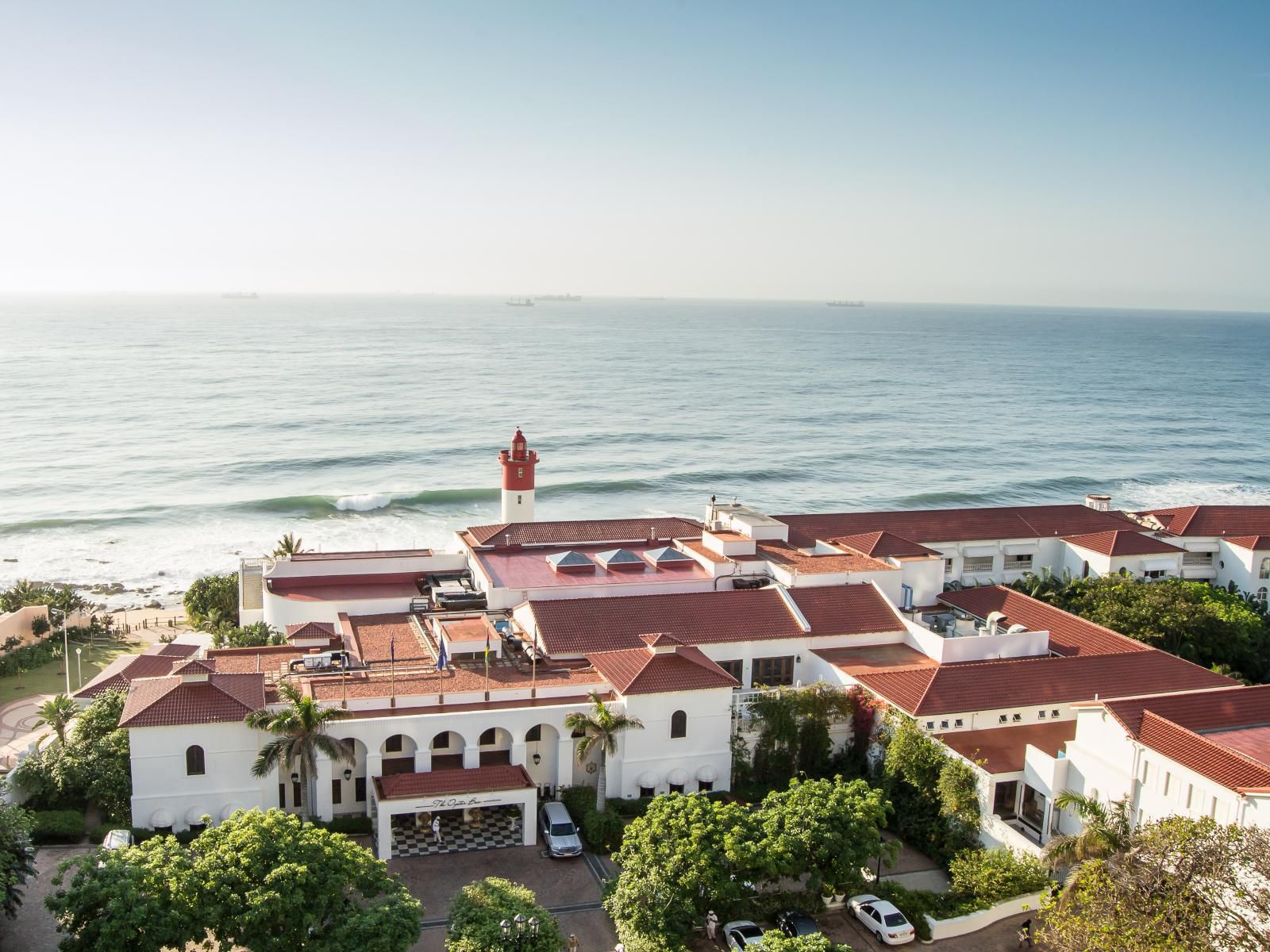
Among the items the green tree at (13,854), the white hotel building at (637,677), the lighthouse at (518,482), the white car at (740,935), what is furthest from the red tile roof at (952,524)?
the green tree at (13,854)

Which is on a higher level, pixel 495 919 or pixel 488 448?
pixel 495 919

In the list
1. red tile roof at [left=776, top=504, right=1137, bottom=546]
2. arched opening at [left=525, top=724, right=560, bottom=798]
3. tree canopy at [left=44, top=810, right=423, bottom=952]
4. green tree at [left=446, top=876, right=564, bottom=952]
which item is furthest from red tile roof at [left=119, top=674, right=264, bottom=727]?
red tile roof at [left=776, top=504, right=1137, bottom=546]

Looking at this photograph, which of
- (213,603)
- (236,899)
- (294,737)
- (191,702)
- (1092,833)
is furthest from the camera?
(213,603)

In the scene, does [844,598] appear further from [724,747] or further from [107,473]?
[107,473]

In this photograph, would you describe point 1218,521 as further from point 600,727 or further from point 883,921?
point 600,727

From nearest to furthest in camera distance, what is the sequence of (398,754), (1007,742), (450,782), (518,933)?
(518,933) → (450,782) → (398,754) → (1007,742)

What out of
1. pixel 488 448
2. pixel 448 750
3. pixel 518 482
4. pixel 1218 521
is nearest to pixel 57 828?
pixel 448 750

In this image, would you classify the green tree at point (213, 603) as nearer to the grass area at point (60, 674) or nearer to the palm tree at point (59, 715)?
the grass area at point (60, 674)

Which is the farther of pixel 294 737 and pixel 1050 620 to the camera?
pixel 1050 620
